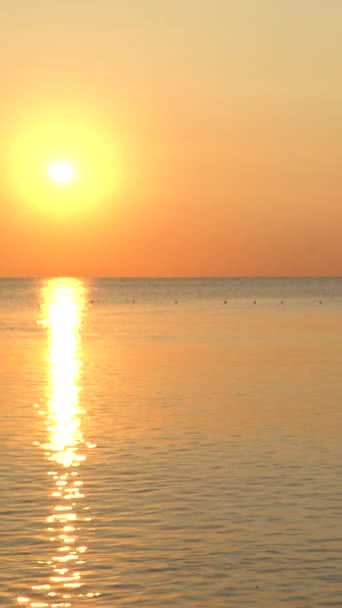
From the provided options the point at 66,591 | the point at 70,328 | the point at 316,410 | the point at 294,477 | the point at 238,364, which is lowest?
the point at 66,591

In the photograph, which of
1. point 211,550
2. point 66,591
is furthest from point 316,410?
point 66,591

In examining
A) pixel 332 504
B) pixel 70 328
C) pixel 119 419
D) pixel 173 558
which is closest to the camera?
pixel 173 558

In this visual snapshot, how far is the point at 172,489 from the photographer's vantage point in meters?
27.9

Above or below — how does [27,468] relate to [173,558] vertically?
above

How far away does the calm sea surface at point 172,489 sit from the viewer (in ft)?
66.6

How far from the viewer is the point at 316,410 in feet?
141

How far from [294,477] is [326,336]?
203 feet

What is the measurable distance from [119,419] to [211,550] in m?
19.1

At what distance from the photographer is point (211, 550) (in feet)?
73.2

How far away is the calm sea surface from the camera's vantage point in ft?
66.6

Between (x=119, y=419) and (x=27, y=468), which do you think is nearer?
(x=27, y=468)

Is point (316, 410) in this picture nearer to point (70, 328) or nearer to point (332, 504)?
point (332, 504)

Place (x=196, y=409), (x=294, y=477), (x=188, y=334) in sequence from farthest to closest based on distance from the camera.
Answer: (x=188, y=334), (x=196, y=409), (x=294, y=477)

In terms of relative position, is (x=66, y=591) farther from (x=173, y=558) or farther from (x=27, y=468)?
(x=27, y=468)
